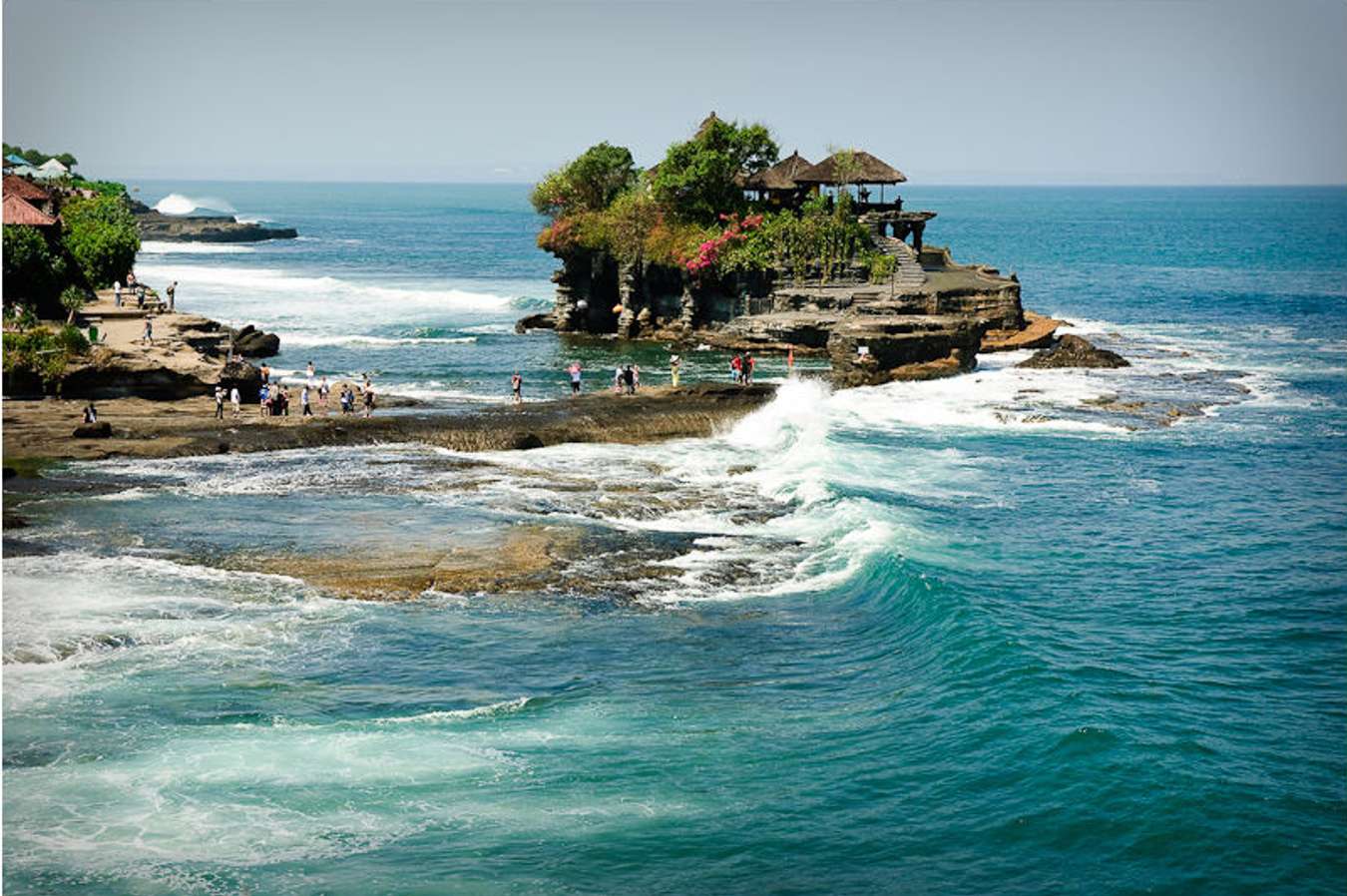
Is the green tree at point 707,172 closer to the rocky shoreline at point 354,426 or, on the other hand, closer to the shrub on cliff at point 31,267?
the rocky shoreline at point 354,426

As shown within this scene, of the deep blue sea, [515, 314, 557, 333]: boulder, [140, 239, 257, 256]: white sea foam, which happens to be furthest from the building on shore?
the deep blue sea

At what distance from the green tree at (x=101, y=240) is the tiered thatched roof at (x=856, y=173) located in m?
35.8

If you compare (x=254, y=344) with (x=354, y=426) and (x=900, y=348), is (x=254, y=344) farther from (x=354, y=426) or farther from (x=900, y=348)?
(x=900, y=348)

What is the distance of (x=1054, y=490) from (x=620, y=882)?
86.1ft

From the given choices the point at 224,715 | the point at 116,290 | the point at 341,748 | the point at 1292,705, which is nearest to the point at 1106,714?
the point at 1292,705

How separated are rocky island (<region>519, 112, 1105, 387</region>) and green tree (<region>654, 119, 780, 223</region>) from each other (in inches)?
3.1

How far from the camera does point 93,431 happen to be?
42.4 m

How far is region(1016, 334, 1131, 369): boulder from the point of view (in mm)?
65438

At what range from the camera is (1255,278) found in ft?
388

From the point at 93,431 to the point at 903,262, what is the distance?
4579cm

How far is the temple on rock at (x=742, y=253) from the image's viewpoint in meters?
70.8

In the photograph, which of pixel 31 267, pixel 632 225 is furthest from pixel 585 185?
pixel 31 267

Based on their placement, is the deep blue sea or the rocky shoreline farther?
the rocky shoreline

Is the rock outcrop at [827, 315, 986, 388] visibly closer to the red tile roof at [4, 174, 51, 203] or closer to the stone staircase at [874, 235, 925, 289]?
the stone staircase at [874, 235, 925, 289]
